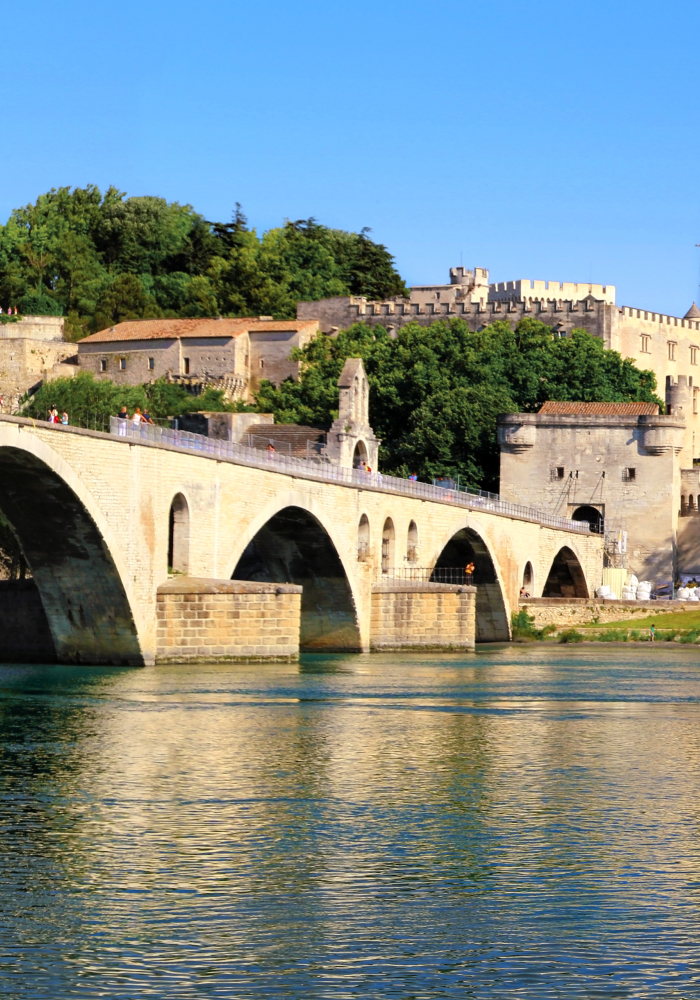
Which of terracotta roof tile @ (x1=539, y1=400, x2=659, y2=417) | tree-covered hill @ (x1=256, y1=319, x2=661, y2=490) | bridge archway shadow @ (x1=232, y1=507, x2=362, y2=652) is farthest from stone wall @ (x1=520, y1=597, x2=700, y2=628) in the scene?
terracotta roof tile @ (x1=539, y1=400, x2=659, y2=417)

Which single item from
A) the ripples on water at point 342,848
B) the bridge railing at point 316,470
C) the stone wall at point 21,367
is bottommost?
the ripples on water at point 342,848

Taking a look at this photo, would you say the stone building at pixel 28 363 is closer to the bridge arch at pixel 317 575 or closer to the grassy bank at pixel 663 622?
the grassy bank at pixel 663 622

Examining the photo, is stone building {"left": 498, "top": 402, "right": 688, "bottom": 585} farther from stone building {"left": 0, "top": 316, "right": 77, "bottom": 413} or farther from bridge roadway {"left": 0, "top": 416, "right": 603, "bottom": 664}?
stone building {"left": 0, "top": 316, "right": 77, "bottom": 413}

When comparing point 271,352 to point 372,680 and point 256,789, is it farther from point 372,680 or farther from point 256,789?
point 256,789

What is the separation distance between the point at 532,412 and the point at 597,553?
29.7 feet

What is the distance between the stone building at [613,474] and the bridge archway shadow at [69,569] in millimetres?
47120

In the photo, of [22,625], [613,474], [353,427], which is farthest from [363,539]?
[613,474]

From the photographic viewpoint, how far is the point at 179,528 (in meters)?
46.7

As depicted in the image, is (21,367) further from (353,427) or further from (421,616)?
(421,616)

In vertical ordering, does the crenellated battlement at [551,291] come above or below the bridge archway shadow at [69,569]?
above

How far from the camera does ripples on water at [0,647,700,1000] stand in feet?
52.4

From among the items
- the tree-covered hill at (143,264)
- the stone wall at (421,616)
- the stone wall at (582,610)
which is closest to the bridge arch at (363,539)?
the stone wall at (421,616)

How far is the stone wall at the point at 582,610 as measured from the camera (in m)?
74.0

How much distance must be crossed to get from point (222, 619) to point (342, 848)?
24550mm
